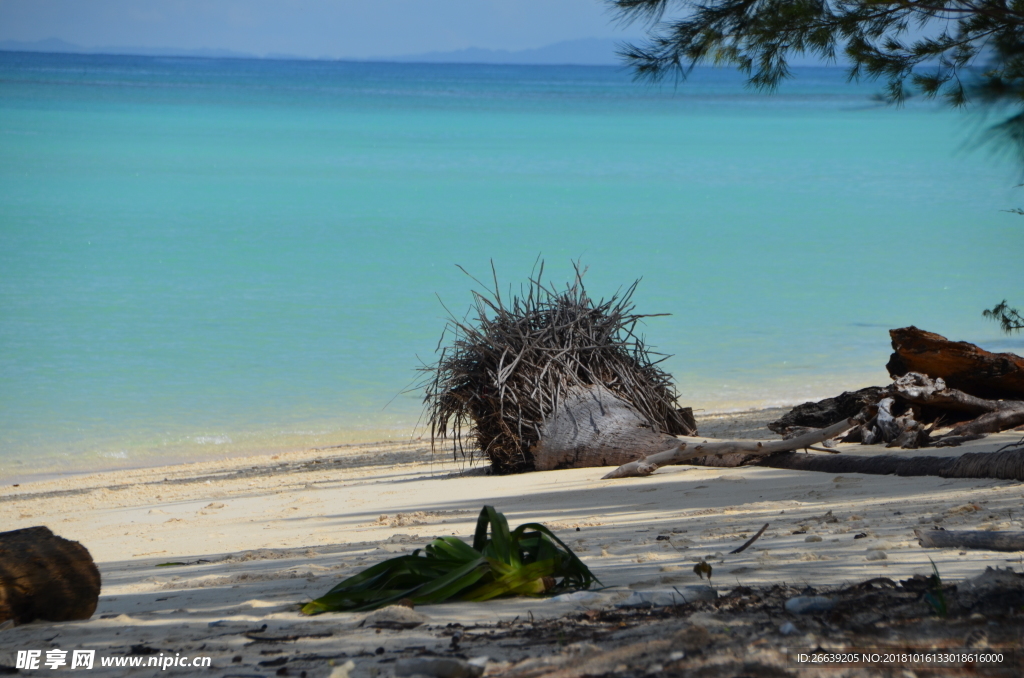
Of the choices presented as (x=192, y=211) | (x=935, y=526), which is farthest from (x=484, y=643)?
(x=192, y=211)

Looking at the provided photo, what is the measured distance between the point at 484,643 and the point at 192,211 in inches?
1157

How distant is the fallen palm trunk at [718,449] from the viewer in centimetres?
608

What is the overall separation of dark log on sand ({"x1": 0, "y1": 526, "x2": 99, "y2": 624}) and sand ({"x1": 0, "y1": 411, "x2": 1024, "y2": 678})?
2.6 inches

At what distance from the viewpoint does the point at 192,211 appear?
29828mm

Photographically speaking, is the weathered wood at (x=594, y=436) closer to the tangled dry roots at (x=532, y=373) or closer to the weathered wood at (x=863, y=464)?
the tangled dry roots at (x=532, y=373)

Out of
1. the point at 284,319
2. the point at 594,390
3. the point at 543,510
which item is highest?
the point at 284,319

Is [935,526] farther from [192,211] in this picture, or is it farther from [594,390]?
[192,211]

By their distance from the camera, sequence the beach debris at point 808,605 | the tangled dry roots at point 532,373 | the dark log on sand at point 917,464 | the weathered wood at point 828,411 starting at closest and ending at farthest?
the beach debris at point 808,605
the dark log on sand at point 917,464
the weathered wood at point 828,411
the tangled dry roots at point 532,373

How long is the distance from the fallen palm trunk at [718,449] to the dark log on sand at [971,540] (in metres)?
2.56

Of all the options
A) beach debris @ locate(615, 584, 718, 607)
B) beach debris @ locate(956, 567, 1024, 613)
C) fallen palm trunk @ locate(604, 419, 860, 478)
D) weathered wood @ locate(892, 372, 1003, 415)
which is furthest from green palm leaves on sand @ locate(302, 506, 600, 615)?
weathered wood @ locate(892, 372, 1003, 415)

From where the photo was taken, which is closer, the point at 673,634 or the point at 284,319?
the point at 673,634

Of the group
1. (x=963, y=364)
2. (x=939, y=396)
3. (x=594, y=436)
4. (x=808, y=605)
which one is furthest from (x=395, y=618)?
(x=963, y=364)

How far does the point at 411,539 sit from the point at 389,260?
18.8 m

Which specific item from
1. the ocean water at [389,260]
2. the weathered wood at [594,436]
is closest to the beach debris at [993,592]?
the ocean water at [389,260]
